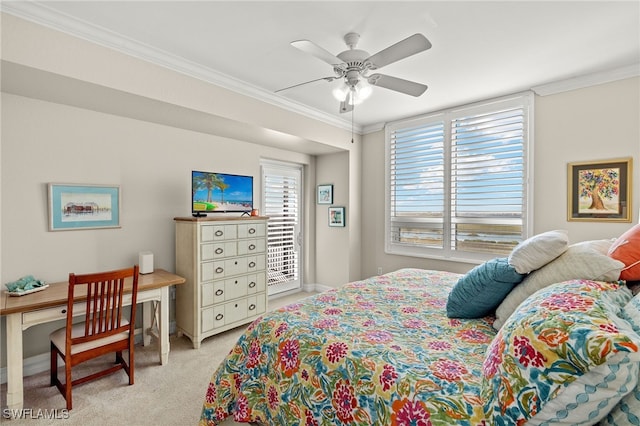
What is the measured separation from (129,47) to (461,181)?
12.5 feet

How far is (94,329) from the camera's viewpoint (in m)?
2.18

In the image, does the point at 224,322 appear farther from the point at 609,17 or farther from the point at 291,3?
the point at 609,17

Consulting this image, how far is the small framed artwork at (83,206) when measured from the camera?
265 centimetres

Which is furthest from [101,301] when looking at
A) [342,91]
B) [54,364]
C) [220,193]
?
[342,91]

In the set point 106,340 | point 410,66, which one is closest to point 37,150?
point 106,340

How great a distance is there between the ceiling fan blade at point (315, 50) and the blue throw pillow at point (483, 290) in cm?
165

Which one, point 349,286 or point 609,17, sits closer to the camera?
point 609,17

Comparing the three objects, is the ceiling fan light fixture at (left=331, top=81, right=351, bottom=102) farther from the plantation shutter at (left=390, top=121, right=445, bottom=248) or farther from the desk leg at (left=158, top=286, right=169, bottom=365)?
the desk leg at (left=158, top=286, right=169, bottom=365)

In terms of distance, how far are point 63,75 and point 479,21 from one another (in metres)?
3.03

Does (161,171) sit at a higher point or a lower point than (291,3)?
lower

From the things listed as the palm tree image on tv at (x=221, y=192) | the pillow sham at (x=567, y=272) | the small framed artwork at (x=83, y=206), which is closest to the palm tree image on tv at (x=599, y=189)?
the pillow sham at (x=567, y=272)

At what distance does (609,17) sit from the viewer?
212cm

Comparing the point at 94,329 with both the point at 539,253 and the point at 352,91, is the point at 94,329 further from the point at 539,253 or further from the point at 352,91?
the point at 539,253

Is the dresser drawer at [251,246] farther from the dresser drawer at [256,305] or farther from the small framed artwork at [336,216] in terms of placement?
the small framed artwork at [336,216]
